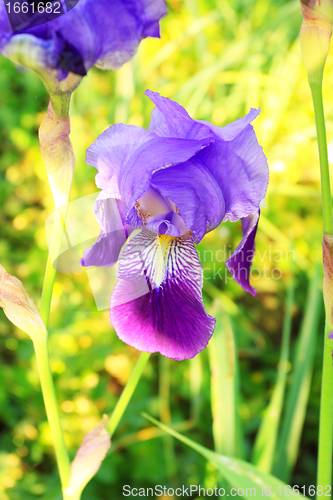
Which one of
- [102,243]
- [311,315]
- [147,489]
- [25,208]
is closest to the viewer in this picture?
[102,243]

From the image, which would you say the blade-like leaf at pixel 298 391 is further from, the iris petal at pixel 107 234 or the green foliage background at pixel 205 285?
the iris petal at pixel 107 234

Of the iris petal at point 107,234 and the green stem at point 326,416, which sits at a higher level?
the iris petal at point 107,234

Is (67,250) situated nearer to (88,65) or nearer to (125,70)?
(88,65)

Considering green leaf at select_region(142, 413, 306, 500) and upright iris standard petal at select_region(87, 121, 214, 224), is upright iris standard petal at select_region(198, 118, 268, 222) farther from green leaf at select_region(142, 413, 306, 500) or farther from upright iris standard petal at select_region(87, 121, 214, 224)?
green leaf at select_region(142, 413, 306, 500)

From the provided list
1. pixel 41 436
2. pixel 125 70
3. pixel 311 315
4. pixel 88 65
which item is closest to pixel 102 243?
pixel 88 65

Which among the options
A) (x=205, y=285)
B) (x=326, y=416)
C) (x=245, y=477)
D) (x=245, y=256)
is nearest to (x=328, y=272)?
(x=245, y=256)

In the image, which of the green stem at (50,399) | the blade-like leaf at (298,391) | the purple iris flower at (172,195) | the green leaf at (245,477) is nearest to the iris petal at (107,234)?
the purple iris flower at (172,195)
